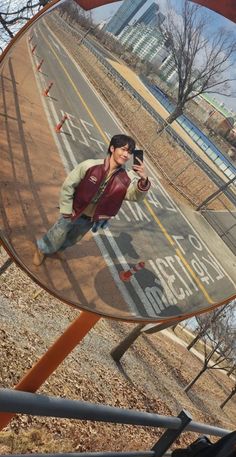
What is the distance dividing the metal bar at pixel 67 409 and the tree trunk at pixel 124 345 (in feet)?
29.9

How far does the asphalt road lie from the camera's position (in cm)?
151

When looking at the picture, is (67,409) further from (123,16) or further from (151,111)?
(123,16)

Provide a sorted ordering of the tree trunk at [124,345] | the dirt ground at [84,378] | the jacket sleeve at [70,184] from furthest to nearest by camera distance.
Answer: the tree trunk at [124,345] → the dirt ground at [84,378] → the jacket sleeve at [70,184]

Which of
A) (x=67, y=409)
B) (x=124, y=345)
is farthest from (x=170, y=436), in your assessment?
(x=124, y=345)

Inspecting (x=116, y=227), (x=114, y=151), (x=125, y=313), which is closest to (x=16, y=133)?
(x=114, y=151)

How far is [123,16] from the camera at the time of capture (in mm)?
1489

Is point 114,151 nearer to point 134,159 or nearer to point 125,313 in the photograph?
point 134,159

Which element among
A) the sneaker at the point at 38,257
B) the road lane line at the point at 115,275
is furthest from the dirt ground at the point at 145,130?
the sneaker at the point at 38,257

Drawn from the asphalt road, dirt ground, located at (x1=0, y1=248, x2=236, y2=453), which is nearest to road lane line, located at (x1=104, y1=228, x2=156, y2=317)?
the asphalt road

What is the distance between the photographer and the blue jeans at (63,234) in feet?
5.00

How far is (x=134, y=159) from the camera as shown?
1.54 meters

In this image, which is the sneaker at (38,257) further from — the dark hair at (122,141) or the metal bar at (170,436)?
the metal bar at (170,436)

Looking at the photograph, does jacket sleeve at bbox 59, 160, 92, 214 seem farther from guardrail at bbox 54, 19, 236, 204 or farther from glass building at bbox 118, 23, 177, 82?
glass building at bbox 118, 23, 177, 82

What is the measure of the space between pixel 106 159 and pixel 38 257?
43cm
